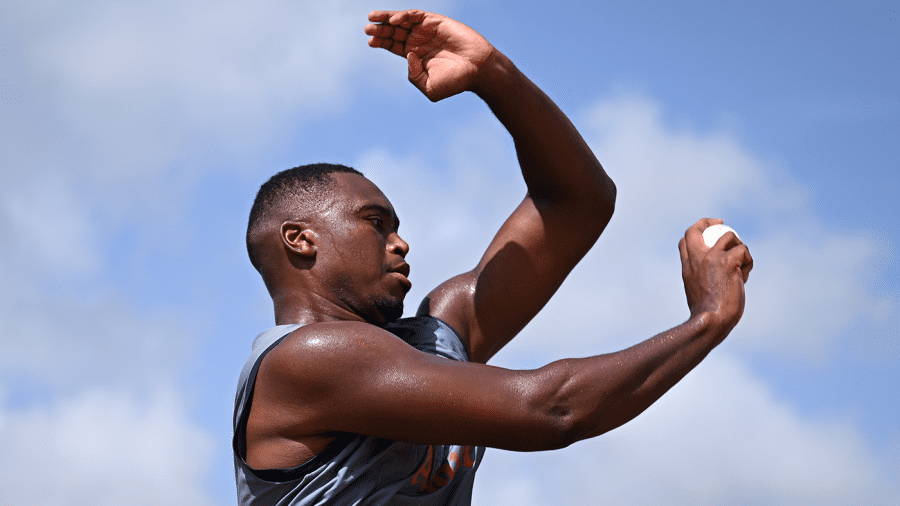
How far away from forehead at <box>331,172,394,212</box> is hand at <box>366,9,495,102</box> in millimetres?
735

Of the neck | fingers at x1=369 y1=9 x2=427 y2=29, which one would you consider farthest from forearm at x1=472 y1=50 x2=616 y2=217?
the neck

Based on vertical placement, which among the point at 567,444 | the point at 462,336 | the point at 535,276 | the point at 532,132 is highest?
the point at 532,132

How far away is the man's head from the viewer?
488 centimetres

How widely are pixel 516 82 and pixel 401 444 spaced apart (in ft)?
6.52

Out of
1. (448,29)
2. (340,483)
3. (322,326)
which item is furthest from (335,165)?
(340,483)

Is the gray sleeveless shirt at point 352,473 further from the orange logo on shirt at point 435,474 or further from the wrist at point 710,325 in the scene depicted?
the wrist at point 710,325

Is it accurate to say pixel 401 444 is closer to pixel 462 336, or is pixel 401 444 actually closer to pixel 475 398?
pixel 475 398

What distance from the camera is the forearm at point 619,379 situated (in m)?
3.88

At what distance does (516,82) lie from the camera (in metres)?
5.01

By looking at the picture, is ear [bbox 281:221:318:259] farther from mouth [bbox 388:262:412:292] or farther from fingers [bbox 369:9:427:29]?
fingers [bbox 369:9:427:29]

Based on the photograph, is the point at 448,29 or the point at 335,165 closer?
the point at 448,29

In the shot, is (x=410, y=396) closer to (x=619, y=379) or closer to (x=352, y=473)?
(x=352, y=473)

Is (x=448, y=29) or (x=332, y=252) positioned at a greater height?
(x=448, y=29)

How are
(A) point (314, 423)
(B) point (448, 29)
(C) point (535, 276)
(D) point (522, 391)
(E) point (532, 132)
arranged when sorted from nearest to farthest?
(D) point (522, 391) → (A) point (314, 423) → (B) point (448, 29) → (E) point (532, 132) → (C) point (535, 276)
